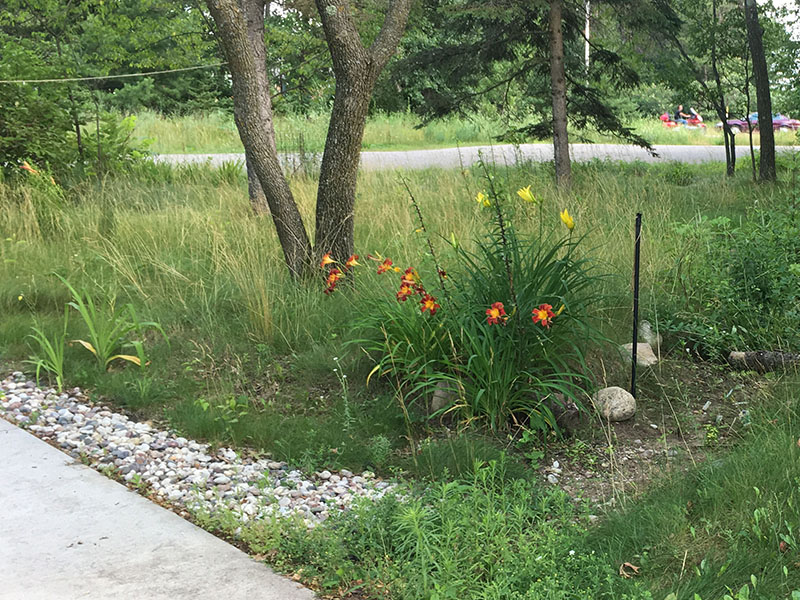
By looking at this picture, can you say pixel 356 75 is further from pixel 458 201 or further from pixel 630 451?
pixel 630 451

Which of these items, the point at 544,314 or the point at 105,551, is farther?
the point at 544,314

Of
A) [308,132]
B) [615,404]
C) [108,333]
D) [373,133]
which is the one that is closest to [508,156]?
[308,132]

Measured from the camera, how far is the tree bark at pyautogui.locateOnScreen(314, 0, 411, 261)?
593 centimetres

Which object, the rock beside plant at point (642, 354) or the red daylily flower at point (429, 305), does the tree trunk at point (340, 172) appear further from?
the rock beside plant at point (642, 354)

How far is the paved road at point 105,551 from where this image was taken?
2775mm

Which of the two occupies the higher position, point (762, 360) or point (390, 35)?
point (390, 35)

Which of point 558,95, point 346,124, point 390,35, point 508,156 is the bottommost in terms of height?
point 508,156

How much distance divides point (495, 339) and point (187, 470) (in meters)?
1.64

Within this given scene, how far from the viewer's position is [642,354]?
4852mm

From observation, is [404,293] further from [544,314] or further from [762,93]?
[762,93]

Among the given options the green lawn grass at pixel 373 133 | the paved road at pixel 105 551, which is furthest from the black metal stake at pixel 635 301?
the green lawn grass at pixel 373 133

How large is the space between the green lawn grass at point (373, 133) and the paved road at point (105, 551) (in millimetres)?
13956

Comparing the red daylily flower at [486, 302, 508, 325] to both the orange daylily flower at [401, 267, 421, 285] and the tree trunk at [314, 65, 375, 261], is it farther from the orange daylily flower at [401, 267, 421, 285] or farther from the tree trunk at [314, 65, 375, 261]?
the tree trunk at [314, 65, 375, 261]

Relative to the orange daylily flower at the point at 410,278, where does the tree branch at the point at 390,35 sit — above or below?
above
